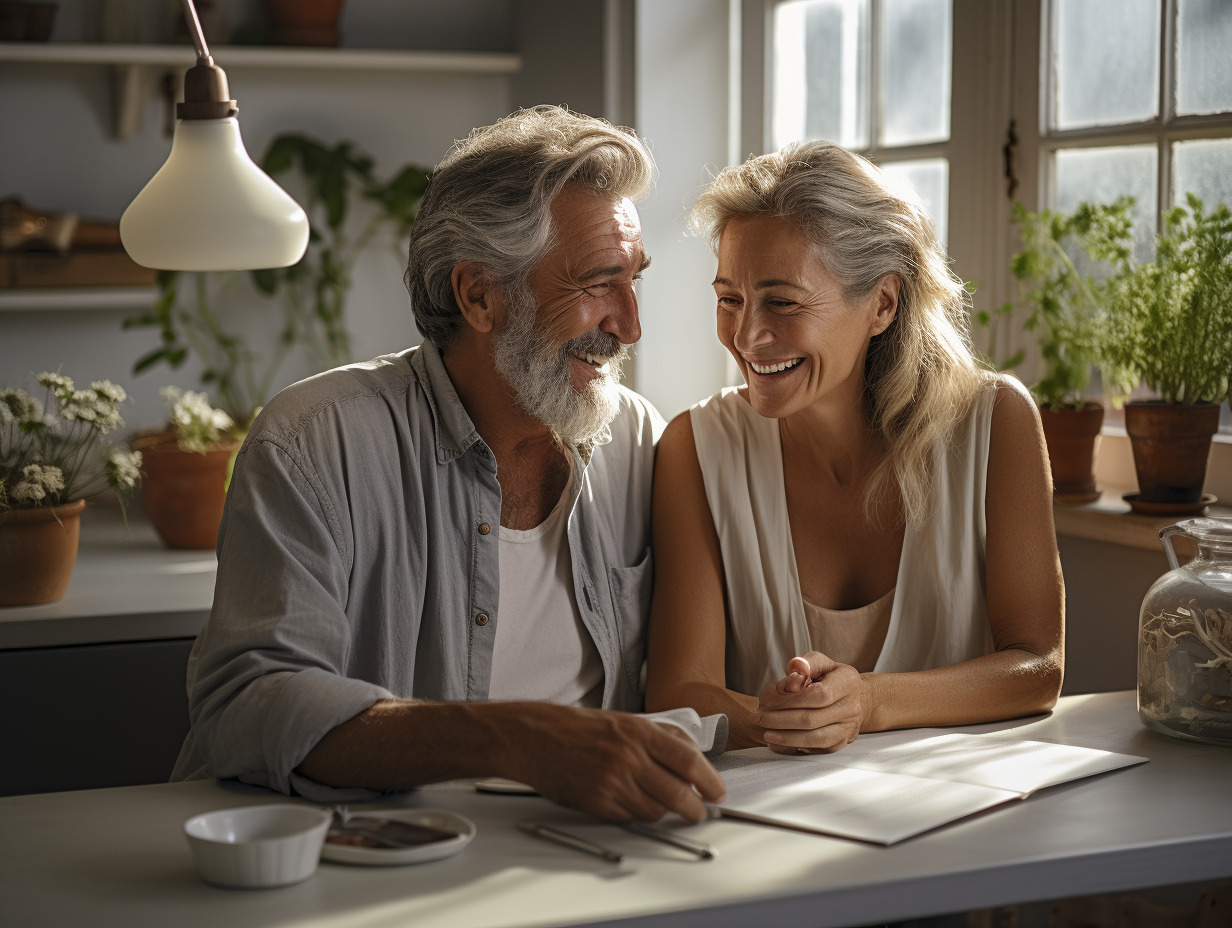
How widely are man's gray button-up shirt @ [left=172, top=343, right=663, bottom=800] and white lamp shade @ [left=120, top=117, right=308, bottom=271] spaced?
0.30m

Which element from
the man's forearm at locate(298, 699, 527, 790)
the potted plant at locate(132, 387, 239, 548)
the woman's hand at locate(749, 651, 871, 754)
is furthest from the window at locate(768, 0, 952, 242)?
the man's forearm at locate(298, 699, 527, 790)

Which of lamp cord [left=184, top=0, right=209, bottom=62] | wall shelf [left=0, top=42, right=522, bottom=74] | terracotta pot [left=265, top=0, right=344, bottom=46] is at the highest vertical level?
terracotta pot [left=265, top=0, right=344, bottom=46]

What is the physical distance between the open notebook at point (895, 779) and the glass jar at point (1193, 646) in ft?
0.37

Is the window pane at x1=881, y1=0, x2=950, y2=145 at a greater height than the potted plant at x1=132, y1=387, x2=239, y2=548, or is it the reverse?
the window pane at x1=881, y1=0, x2=950, y2=145

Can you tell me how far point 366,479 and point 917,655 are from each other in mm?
823

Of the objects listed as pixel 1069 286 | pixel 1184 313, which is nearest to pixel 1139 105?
pixel 1069 286

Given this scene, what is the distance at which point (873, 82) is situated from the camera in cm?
279

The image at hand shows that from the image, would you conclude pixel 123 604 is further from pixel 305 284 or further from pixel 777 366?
pixel 305 284

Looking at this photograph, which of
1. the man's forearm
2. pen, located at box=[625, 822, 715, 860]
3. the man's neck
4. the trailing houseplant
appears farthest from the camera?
the trailing houseplant

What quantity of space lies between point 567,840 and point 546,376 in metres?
0.77

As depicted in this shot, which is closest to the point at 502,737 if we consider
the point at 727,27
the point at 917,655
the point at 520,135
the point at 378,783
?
the point at 378,783

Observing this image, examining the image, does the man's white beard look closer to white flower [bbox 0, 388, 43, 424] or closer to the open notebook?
the open notebook

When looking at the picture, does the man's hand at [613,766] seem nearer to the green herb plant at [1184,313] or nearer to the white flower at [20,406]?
the green herb plant at [1184,313]

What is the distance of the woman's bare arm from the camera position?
1.69 m
